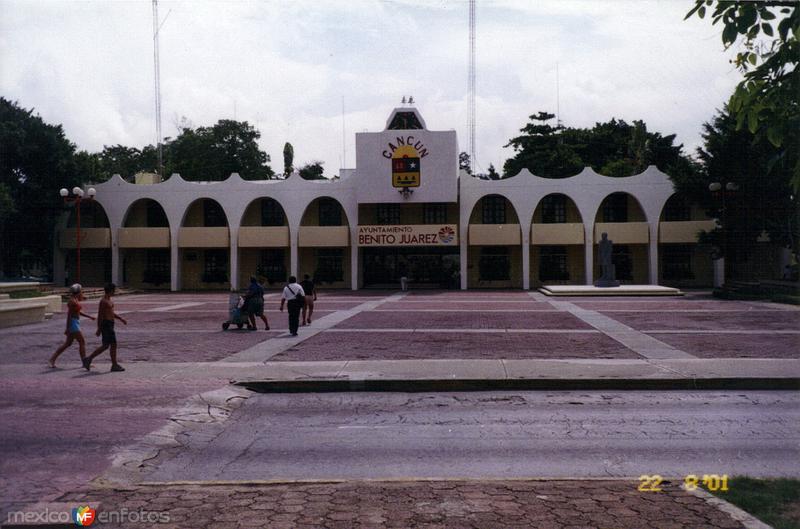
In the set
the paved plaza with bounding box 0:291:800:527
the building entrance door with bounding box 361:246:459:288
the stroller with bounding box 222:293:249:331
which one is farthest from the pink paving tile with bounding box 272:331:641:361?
the building entrance door with bounding box 361:246:459:288

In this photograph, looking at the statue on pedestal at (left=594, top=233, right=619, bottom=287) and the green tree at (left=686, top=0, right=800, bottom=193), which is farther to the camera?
the statue on pedestal at (left=594, top=233, right=619, bottom=287)

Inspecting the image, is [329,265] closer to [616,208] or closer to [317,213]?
[317,213]

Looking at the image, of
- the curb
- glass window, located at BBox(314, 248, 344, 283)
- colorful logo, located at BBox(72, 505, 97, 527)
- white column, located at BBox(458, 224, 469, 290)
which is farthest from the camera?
glass window, located at BBox(314, 248, 344, 283)

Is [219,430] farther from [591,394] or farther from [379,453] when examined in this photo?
[591,394]

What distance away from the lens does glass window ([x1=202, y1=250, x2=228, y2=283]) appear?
45750 mm

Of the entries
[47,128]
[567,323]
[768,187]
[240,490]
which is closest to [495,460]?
[240,490]

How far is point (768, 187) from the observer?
32.1 meters

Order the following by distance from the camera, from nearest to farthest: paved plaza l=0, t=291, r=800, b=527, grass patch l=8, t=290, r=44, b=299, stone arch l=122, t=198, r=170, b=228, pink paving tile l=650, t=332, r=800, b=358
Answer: paved plaza l=0, t=291, r=800, b=527
pink paving tile l=650, t=332, r=800, b=358
grass patch l=8, t=290, r=44, b=299
stone arch l=122, t=198, r=170, b=228

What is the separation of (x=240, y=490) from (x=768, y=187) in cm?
3341

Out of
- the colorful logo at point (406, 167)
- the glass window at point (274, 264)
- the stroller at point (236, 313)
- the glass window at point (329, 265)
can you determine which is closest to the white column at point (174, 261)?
the glass window at point (274, 264)

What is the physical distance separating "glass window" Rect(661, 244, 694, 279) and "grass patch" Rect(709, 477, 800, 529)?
39.9 meters

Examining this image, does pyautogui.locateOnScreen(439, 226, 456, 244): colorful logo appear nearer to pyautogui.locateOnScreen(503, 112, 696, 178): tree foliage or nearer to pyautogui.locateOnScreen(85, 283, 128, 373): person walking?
pyautogui.locateOnScreen(503, 112, 696, 178): tree foliage

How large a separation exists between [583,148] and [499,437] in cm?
5788

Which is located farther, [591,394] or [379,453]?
[591,394]
